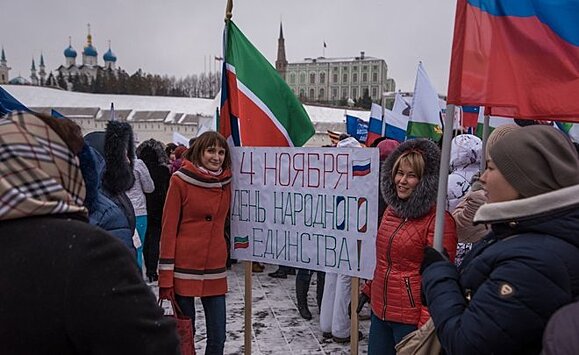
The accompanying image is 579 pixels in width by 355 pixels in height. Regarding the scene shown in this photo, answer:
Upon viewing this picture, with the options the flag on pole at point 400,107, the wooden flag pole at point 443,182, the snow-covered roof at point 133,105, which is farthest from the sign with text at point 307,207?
the snow-covered roof at point 133,105

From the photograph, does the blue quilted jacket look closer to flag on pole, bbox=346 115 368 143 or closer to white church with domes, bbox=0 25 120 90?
flag on pole, bbox=346 115 368 143

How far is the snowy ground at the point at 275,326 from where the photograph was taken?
427 cm

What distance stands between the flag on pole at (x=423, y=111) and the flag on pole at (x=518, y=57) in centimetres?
464

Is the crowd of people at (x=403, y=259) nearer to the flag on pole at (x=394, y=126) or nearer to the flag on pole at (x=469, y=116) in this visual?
the flag on pole at (x=469, y=116)

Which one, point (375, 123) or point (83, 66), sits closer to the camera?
point (375, 123)

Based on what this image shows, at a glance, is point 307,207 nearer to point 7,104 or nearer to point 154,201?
point 7,104

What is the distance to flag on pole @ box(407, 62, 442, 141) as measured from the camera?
22.3ft

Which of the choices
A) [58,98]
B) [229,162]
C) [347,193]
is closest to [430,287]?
[347,193]

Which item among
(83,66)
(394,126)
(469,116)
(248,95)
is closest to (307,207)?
(248,95)

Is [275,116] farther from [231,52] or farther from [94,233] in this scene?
[94,233]

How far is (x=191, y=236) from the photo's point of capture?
10.6 feet

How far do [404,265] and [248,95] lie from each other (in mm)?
1789

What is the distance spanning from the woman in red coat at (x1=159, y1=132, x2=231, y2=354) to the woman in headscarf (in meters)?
2.05

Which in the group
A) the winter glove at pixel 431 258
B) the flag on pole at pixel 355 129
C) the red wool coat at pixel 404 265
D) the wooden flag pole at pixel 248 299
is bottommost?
the wooden flag pole at pixel 248 299
